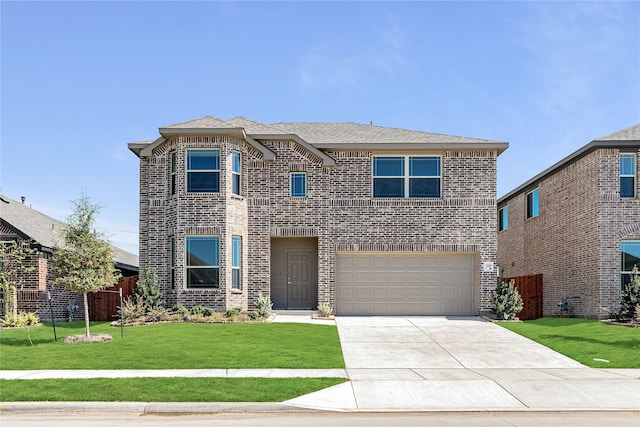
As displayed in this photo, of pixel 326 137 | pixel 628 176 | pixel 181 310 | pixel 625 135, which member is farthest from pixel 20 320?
pixel 625 135

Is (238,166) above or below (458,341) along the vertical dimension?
above

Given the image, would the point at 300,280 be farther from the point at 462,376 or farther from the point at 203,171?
the point at 462,376

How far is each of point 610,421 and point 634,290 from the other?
12324 mm

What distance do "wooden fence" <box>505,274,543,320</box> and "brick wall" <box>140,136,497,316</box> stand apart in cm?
126

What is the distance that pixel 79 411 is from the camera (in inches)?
400

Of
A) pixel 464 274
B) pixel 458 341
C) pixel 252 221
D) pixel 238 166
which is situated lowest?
pixel 458 341

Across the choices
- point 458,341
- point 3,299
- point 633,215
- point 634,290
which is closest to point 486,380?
point 458,341

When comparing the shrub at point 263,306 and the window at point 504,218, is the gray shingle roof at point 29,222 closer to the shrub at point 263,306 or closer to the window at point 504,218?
the shrub at point 263,306

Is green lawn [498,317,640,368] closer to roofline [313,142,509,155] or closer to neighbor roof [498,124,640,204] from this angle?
neighbor roof [498,124,640,204]

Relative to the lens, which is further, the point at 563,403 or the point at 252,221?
the point at 252,221

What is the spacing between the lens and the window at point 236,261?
22.2 m

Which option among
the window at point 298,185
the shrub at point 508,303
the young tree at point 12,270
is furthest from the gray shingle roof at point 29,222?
the shrub at point 508,303

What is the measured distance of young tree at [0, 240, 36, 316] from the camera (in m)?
21.9

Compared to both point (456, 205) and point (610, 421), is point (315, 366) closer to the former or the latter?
point (610, 421)
